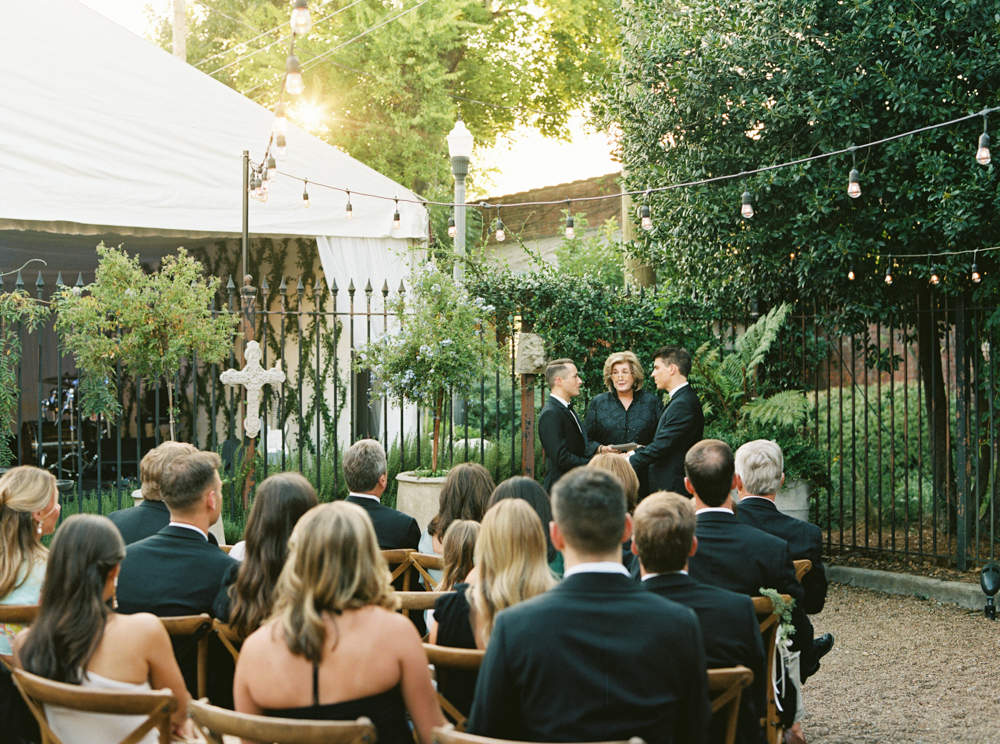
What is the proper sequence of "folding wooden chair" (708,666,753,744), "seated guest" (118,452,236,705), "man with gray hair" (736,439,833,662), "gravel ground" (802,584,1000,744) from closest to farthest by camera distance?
"folding wooden chair" (708,666,753,744) < "seated guest" (118,452,236,705) < "man with gray hair" (736,439,833,662) < "gravel ground" (802,584,1000,744)

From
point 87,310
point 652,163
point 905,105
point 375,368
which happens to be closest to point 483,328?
point 375,368

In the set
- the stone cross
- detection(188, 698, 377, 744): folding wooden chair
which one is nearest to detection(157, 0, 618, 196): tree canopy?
the stone cross

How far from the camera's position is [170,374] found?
6.57 metres

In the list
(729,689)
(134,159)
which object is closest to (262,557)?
(729,689)

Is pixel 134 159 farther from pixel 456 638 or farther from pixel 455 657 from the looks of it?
pixel 455 657

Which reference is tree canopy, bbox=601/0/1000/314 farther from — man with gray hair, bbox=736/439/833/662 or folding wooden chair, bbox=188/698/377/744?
folding wooden chair, bbox=188/698/377/744

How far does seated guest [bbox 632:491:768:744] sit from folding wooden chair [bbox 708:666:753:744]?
0.29ft

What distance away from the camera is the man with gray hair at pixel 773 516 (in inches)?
154

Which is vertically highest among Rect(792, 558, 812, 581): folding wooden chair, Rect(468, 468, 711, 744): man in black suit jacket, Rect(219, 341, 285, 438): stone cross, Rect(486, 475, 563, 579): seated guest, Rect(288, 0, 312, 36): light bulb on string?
Rect(288, 0, 312, 36): light bulb on string

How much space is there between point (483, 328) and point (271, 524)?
196 inches

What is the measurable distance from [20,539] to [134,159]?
6.99m

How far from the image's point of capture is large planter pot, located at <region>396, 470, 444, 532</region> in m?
7.20

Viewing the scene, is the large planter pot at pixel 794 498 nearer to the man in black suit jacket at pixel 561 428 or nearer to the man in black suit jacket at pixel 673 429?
the man in black suit jacket at pixel 673 429

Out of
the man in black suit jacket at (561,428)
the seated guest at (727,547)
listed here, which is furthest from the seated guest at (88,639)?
the man in black suit jacket at (561,428)
